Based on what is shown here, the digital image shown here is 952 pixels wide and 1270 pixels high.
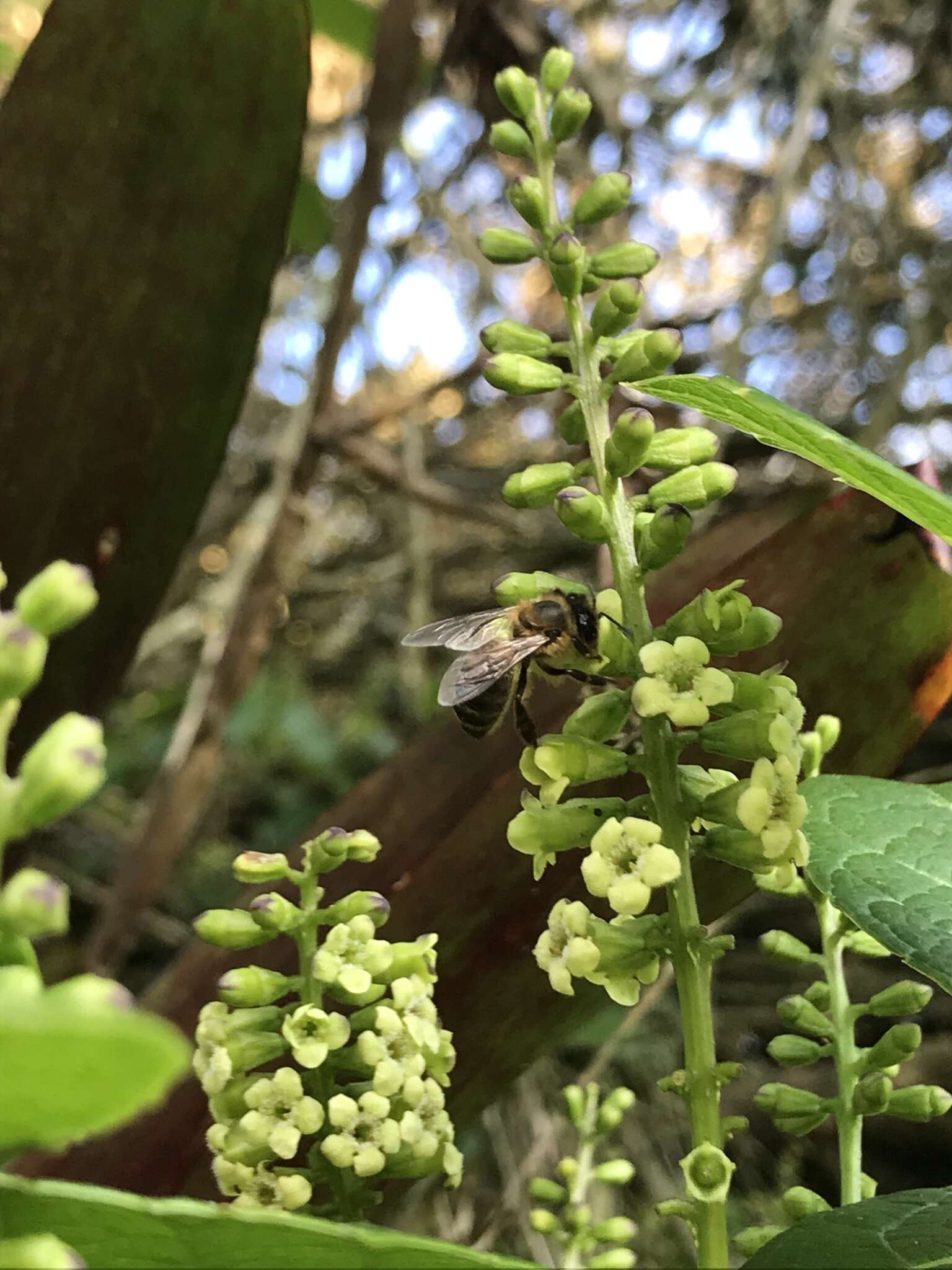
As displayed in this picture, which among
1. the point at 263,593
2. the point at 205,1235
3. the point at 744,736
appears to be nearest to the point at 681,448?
the point at 744,736

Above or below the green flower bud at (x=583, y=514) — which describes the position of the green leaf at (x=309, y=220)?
above

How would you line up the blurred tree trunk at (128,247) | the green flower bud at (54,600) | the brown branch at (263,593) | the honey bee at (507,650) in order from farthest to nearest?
the brown branch at (263,593), the blurred tree trunk at (128,247), the honey bee at (507,650), the green flower bud at (54,600)

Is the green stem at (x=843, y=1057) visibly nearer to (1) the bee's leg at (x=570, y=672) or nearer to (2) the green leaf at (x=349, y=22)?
(1) the bee's leg at (x=570, y=672)

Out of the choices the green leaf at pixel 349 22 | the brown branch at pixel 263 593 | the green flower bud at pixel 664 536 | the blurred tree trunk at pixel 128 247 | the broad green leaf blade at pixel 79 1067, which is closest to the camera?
the broad green leaf blade at pixel 79 1067

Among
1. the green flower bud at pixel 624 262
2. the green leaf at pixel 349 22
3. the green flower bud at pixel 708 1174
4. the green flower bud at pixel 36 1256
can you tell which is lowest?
the green flower bud at pixel 36 1256

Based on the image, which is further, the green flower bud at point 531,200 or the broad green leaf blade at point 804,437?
the green flower bud at point 531,200

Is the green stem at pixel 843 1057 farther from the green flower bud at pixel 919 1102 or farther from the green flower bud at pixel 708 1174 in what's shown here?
the green flower bud at pixel 708 1174

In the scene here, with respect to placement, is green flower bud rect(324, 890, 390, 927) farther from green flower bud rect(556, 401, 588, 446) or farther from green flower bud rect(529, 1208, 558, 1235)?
green flower bud rect(529, 1208, 558, 1235)

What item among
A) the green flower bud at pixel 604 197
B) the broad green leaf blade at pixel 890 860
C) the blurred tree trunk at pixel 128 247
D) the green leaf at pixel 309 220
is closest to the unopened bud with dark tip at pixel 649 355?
the green flower bud at pixel 604 197
